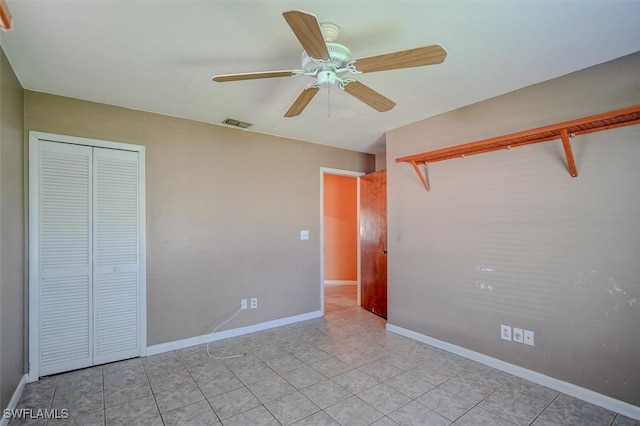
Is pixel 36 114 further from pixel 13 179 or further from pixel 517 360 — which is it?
pixel 517 360

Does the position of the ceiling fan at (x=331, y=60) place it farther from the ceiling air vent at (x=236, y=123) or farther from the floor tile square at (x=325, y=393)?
the floor tile square at (x=325, y=393)

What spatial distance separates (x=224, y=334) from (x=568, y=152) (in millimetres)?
3630

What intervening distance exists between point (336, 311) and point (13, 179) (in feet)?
12.5

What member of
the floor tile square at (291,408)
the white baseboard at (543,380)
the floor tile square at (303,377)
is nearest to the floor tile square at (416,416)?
the floor tile square at (291,408)

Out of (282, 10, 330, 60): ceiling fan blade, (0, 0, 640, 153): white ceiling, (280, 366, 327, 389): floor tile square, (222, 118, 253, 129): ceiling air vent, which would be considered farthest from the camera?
(222, 118, 253, 129): ceiling air vent

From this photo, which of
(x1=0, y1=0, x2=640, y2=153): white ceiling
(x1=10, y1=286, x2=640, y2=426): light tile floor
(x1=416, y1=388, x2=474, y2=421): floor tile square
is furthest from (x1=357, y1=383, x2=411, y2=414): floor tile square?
(x1=0, y1=0, x2=640, y2=153): white ceiling

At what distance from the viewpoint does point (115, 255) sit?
289 cm

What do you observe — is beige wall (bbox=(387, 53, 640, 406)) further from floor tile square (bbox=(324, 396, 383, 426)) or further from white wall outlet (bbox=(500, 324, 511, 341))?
floor tile square (bbox=(324, 396, 383, 426))

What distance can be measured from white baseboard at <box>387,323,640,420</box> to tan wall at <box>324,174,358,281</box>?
3.29 metres

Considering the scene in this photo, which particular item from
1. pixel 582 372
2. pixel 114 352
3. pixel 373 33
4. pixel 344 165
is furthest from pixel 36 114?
pixel 582 372

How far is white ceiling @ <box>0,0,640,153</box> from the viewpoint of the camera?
1.60 metres

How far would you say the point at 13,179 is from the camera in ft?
7.26

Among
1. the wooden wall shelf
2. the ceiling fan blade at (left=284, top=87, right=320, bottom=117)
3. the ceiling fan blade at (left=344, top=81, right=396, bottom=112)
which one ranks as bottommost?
the wooden wall shelf

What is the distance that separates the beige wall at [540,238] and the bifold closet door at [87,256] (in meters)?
2.96
